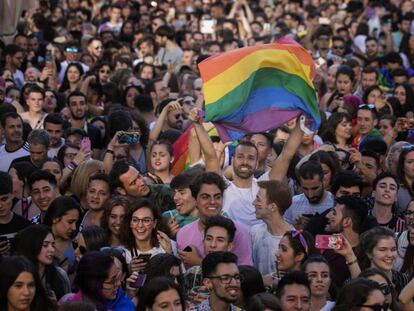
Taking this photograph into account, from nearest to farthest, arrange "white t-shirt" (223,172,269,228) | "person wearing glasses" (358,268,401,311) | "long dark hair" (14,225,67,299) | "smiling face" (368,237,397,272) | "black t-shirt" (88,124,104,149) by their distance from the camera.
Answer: "long dark hair" (14,225,67,299)
"person wearing glasses" (358,268,401,311)
"smiling face" (368,237,397,272)
"white t-shirt" (223,172,269,228)
"black t-shirt" (88,124,104,149)

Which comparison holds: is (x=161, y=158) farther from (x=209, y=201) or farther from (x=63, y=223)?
(x=63, y=223)

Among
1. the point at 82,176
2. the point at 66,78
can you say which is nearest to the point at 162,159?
the point at 82,176

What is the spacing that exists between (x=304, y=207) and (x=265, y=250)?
1.23m

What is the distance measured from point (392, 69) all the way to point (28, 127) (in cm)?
702

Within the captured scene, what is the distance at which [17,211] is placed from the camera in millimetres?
11180

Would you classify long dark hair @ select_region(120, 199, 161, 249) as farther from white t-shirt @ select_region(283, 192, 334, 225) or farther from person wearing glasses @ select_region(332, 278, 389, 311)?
person wearing glasses @ select_region(332, 278, 389, 311)

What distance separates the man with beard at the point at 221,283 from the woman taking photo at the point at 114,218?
137cm

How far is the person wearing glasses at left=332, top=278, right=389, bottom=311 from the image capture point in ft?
28.1

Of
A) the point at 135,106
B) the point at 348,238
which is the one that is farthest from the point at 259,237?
the point at 135,106

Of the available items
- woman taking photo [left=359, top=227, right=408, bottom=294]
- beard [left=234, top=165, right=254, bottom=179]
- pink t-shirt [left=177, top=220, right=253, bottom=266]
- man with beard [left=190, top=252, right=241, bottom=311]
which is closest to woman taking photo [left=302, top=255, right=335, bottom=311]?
man with beard [left=190, top=252, right=241, bottom=311]

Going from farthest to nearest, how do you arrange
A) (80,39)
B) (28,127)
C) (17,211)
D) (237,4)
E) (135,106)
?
(237,4)
(80,39)
(135,106)
(28,127)
(17,211)

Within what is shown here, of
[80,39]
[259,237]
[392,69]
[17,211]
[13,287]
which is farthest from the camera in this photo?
[80,39]

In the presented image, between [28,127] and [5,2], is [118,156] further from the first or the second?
[5,2]

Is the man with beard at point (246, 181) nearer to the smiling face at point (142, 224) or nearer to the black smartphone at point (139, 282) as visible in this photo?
the smiling face at point (142, 224)
